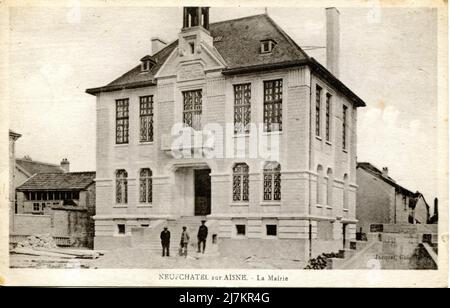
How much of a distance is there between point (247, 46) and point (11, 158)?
7.48 ft

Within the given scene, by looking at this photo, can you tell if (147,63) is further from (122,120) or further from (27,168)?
(27,168)

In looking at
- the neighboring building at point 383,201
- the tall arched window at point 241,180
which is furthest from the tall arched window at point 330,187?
the tall arched window at point 241,180

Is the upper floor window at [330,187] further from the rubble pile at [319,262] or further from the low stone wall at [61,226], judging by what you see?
the low stone wall at [61,226]

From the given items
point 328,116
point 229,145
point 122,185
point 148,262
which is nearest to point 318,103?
point 328,116

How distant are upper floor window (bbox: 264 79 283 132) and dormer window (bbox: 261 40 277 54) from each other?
0.27 m

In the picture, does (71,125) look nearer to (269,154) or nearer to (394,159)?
(269,154)

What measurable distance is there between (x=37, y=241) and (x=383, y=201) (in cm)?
302

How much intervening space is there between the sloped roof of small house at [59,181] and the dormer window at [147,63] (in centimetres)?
103

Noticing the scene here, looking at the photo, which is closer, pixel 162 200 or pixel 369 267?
pixel 369 267

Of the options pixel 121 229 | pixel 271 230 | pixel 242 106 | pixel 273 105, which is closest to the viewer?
pixel 271 230

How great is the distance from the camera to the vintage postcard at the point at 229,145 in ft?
19.6

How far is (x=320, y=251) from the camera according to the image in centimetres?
607

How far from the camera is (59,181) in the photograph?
629 centimetres
